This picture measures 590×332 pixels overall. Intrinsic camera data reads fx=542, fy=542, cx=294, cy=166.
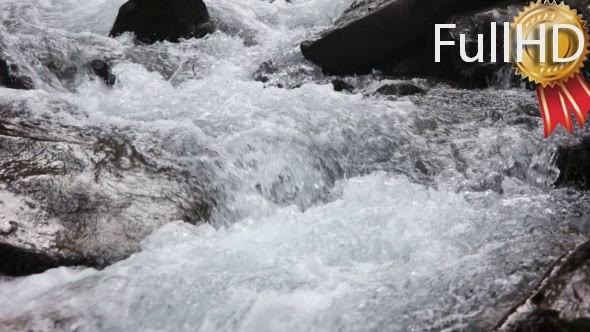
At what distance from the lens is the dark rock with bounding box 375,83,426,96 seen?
5.71 metres

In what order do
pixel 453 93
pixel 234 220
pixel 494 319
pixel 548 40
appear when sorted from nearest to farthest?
pixel 494 319, pixel 234 220, pixel 548 40, pixel 453 93

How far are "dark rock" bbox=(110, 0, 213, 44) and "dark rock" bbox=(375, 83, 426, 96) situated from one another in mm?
3023

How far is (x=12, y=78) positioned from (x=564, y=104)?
5.13m

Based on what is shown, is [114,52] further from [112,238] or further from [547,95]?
[547,95]

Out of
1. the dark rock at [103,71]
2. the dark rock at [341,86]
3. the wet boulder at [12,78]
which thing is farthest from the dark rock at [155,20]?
the dark rock at [341,86]

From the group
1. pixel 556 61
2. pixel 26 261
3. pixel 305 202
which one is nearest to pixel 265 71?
pixel 305 202

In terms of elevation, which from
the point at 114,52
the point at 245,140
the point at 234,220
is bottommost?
the point at 234,220

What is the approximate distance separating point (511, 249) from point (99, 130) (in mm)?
3081

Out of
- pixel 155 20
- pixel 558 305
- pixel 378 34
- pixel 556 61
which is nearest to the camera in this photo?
pixel 558 305

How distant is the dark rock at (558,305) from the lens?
70.1 inches

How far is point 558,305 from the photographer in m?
1.84

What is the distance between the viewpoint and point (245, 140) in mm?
4309

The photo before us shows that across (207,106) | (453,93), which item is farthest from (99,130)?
(453,93)

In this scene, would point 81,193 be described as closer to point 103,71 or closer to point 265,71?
point 103,71
